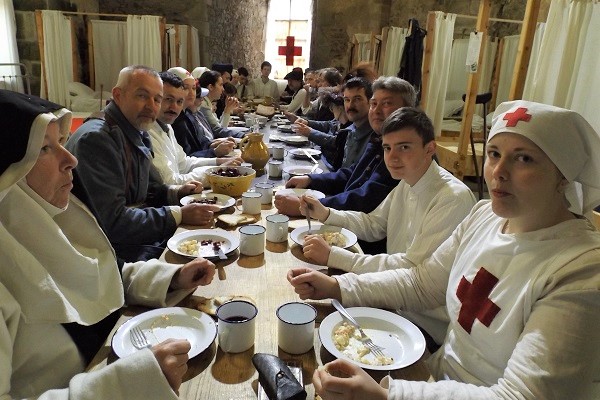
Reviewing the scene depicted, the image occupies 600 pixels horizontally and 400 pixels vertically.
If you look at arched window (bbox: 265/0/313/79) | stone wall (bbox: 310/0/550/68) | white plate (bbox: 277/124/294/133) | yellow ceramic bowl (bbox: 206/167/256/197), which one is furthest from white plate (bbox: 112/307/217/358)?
arched window (bbox: 265/0/313/79)

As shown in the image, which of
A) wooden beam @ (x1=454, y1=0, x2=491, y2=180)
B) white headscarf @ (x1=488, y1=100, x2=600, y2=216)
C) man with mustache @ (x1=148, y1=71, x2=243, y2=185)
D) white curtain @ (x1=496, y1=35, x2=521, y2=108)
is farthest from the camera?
white curtain @ (x1=496, y1=35, x2=521, y2=108)

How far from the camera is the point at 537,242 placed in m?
0.98

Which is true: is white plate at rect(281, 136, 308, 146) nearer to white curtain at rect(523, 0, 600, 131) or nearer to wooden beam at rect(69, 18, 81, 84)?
white curtain at rect(523, 0, 600, 131)

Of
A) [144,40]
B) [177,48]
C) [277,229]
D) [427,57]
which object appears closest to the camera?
[277,229]

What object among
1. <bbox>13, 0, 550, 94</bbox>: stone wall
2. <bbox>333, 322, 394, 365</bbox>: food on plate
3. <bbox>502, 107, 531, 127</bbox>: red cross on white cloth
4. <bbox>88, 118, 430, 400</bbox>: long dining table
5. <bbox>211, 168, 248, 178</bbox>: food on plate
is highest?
<bbox>13, 0, 550, 94</bbox>: stone wall

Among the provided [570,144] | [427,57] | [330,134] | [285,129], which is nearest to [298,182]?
[570,144]

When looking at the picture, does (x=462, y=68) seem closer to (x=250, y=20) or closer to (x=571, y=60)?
(x=571, y=60)

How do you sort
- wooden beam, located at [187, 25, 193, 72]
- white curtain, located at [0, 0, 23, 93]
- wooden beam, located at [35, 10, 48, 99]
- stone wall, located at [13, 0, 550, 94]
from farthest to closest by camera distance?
wooden beam, located at [187, 25, 193, 72] → stone wall, located at [13, 0, 550, 94] → wooden beam, located at [35, 10, 48, 99] → white curtain, located at [0, 0, 23, 93]

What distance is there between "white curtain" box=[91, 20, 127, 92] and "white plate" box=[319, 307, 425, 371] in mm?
7587

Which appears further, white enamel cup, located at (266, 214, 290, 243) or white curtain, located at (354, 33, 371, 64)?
white curtain, located at (354, 33, 371, 64)

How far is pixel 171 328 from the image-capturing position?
1.10m

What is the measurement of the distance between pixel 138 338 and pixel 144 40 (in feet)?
23.4

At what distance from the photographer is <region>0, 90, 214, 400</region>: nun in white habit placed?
0.85 m

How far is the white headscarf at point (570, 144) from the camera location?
946 millimetres
